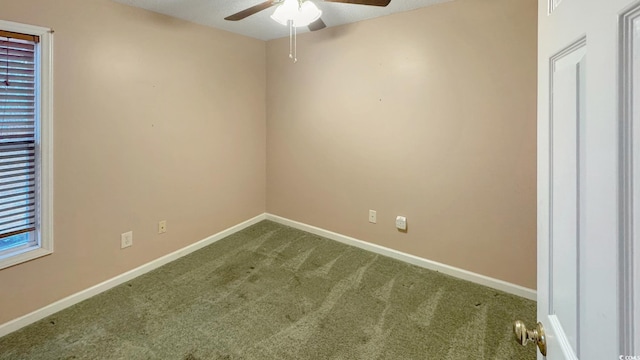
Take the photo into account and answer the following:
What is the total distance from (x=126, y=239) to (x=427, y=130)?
2.70 meters

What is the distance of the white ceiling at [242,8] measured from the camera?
7.74 feet

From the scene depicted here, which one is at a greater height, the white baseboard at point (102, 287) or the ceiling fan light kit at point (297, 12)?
the ceiling fan light kit at point (297, 12)

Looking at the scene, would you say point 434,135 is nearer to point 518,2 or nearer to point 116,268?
point 518,2

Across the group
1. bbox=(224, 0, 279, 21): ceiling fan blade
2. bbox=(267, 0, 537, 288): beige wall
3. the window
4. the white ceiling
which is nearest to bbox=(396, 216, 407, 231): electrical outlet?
bbox=(267, 0, 537, 288): beige wall

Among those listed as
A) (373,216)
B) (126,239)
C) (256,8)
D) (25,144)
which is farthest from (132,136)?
(373,216)

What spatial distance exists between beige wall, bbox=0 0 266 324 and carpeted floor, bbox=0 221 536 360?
31 centimetres

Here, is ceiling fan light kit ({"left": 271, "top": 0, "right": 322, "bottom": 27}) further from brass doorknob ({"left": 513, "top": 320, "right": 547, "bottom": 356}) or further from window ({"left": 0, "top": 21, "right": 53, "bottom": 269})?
brass doorknob ({"left": 513, "top": 320, "right": 547, "bottom": 356})

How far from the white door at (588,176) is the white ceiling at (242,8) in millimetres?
1983

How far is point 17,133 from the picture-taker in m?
1.92

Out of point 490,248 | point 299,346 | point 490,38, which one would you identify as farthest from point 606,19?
point 490,248

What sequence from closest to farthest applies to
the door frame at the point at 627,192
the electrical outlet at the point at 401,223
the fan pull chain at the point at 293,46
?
the door frame at the point at 627,192 → the electrical outlet at the point at 401,223 → the fan pull chain at the point at 293,46

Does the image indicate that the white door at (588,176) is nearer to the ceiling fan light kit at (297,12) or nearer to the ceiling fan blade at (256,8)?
the ceiling fan light kit at (297,12)

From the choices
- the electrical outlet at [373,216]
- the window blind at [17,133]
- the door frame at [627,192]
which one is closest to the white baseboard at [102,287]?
the window blind at [17,133]

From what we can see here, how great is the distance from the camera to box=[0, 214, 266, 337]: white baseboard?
1948mm
